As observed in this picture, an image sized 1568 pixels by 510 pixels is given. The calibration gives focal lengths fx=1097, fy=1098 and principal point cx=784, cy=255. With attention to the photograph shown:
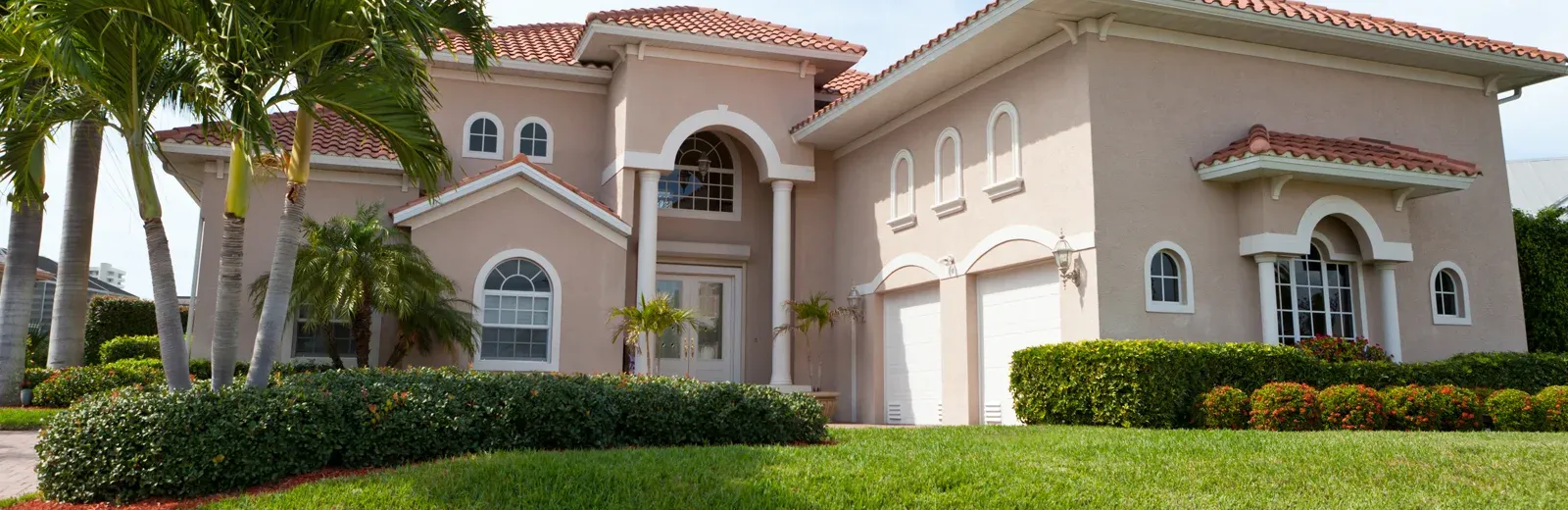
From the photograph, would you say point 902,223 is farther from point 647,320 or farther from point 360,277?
point 360,277

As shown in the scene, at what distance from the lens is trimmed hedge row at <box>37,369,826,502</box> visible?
7.72m

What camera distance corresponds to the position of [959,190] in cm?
1555

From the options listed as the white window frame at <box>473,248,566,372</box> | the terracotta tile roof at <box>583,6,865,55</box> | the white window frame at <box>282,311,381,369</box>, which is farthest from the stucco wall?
the white window frame at <box>282,311,381,369</box>

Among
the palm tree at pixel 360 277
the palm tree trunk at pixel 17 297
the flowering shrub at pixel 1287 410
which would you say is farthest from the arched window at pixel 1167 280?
the palm tree trunk at pixel 17 297

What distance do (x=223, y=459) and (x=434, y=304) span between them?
727 cm

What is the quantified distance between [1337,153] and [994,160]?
13.5 feet

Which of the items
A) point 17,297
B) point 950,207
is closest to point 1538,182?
point 950,207

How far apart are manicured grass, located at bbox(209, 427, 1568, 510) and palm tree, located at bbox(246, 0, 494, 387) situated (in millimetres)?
2383

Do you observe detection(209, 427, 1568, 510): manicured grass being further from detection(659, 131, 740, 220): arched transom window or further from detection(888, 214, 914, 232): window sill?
detection(659, 131, 740, 220): arched transom window

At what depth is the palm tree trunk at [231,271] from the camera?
29.5 feet

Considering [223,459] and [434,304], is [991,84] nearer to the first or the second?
[434,304]

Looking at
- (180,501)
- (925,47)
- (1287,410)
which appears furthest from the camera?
(925,47)

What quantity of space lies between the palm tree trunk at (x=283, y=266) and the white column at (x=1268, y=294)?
10517 millimetres

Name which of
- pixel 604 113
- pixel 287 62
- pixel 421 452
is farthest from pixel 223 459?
pixel 604 113
